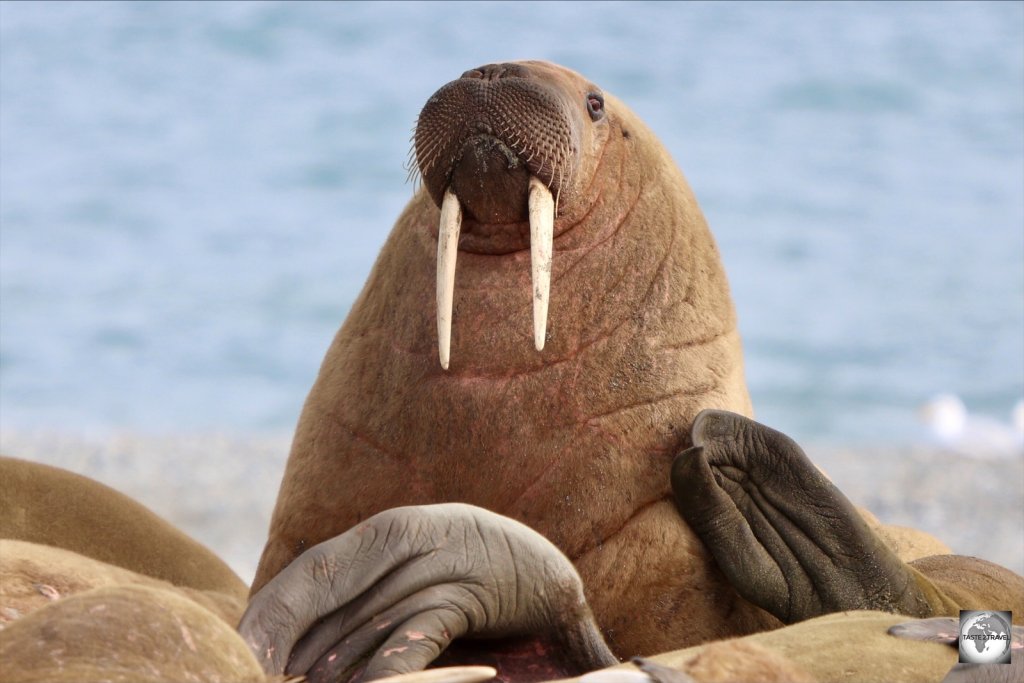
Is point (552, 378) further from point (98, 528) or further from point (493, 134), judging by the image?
point (98, 528)

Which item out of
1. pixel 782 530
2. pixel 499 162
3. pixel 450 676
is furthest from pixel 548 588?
pixel 499 162

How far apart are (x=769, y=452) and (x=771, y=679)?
1607 mm

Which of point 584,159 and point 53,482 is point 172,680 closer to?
point 584,159

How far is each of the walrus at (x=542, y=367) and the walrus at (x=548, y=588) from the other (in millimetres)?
149

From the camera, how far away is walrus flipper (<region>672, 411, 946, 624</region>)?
16.4 feet

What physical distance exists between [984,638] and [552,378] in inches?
62.8

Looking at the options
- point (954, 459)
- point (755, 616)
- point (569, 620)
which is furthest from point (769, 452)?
point (954, 459)

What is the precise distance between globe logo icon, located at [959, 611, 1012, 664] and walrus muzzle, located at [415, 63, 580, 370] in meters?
1.48

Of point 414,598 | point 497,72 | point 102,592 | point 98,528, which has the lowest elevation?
point 98,528

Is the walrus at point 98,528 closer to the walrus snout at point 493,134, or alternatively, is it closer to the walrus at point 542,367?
the walrus at point 542,367

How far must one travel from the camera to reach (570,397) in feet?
17.1

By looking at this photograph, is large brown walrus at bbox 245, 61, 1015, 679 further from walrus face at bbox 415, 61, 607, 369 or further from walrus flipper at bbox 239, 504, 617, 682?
walrus flipper at bbox 239, 504, 617, 682

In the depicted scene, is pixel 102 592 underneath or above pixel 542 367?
underneath

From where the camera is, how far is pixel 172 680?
132 inches
